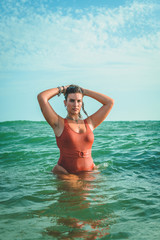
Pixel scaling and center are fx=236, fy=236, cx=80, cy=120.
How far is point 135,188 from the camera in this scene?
4590 millimetres

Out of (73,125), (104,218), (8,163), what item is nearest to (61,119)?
(73,125)

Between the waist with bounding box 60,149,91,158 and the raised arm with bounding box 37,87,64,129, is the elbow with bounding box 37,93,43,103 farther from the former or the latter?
the waist with bounding box 60,149,91,158

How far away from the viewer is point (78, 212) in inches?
131

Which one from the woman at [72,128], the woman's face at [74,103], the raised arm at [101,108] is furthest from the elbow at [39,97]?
the raised arm at [101,108]

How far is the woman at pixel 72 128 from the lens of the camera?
4863 millimetres

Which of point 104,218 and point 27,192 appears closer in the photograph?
point 104,218

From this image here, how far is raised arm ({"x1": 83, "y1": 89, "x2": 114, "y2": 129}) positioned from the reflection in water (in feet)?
4.30

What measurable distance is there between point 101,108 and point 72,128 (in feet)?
2.87

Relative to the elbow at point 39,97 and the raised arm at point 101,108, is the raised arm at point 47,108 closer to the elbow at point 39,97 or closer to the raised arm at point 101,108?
the elbow at point 39,97

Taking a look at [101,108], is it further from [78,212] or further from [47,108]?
[78,212]

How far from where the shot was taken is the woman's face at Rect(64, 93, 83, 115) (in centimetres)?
495

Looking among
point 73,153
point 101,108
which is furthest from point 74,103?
point 73,153

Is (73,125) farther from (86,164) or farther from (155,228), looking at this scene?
(155,228)

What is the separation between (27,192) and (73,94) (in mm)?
2141
